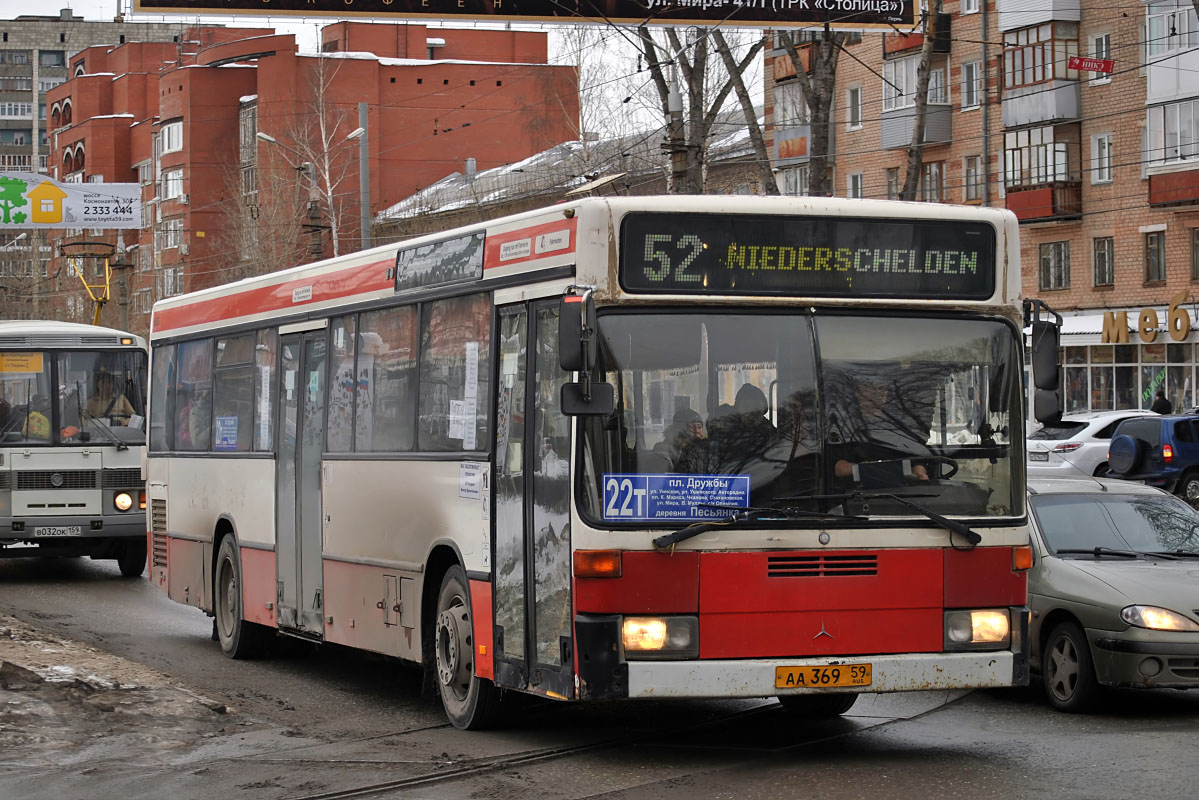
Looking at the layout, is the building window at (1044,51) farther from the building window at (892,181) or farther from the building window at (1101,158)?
the building window at (892,181)

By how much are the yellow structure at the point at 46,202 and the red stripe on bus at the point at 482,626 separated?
40.6m

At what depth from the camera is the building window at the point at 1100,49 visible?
52.5 metres

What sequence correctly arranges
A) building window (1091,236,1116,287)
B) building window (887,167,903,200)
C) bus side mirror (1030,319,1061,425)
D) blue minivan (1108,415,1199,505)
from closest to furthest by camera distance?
bus side mirror (1030,319,1061,425)
blue minivan (1108,415,1199,505)
building window (1091,236,1116,287)
building window (887,167,903,200)

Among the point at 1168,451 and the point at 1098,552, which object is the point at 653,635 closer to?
the point at 1098,552

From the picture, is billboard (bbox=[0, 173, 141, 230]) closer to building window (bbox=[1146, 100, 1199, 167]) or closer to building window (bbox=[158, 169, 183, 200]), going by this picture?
building window (bbox=[1146, 100, 1199, 167])

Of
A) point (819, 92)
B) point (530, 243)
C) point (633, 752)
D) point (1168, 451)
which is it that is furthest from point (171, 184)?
point (633, 752)

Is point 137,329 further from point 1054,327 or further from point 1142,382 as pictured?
point 1054,327

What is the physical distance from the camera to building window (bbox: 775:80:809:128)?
61.1m

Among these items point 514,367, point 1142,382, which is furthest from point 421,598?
A: point 1142,382

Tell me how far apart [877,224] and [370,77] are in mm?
78392

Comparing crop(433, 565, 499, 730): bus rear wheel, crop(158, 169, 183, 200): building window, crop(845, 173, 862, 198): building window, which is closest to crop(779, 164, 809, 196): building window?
crop(845, 173, 862, 198): building window

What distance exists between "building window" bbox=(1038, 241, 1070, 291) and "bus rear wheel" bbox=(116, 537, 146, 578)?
121 feet

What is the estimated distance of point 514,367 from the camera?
31.6 ft

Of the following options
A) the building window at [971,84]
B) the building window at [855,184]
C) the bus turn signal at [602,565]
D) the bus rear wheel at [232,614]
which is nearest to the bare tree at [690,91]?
the bus rear wheel at [232,614]
